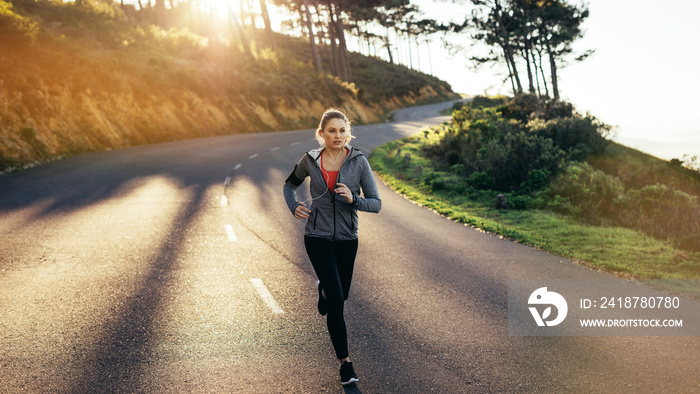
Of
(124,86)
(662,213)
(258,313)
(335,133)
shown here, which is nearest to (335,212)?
(335,133)

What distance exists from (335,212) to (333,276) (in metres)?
0.53

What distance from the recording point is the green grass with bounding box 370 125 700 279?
27.8 ft

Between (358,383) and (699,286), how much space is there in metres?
5.77

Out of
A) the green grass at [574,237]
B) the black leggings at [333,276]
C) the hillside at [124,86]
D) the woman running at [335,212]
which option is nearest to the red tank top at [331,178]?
the woman running at [335,212]

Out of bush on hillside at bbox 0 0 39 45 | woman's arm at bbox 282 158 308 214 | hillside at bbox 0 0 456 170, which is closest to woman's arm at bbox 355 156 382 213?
woman's arm at bbox 282 158 308 214

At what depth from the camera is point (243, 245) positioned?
902 centimetres

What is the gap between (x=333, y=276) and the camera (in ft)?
14.4

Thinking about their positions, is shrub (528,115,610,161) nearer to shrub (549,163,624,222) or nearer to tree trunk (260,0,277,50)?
shrub (549,163,624,222)

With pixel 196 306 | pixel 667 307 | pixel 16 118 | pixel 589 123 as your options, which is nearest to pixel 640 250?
pixel 667 307

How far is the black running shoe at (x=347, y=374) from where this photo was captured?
426cm

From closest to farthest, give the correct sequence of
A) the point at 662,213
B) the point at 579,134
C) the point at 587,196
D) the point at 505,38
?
the point at 662,213, the point at 587,196, the point at 579,134, the point at 505,38

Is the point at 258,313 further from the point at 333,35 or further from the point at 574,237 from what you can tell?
the point at 333,35

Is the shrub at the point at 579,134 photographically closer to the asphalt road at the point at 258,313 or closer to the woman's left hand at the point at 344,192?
the asphalt road at the point at 258,313

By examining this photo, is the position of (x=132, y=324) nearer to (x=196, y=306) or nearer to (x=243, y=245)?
(x=196, y=306)
